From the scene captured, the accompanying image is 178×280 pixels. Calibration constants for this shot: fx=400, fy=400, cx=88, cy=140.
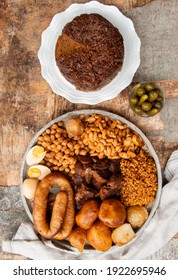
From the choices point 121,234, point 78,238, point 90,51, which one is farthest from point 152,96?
point 78,238

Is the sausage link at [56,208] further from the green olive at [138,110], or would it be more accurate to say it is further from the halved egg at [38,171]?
the green olive at [138,110]

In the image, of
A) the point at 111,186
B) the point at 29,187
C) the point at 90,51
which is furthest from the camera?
the point at 29,187

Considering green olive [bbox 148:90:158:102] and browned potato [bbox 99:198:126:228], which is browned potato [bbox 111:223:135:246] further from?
green olive [bbox 148:90:158:102]

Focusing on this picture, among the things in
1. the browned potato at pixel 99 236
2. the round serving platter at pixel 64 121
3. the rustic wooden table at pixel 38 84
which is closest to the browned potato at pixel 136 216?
the round serving platter at pixel 64 121

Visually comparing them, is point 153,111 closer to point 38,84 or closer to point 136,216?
point 136,216

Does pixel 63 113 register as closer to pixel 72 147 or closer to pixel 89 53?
pixel 72 147

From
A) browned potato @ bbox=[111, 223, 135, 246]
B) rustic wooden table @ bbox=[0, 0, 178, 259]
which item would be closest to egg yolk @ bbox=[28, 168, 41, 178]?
rustic wooden table @ bbox=[0, 0, 178, 259]

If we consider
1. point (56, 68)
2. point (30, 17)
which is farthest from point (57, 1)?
point (56, 68)
